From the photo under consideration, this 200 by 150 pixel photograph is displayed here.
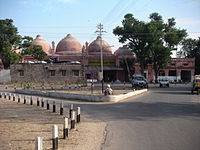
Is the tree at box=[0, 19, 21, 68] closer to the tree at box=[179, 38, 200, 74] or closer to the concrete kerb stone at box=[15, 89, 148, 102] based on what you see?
the concrete kerb stone at box=[15, 89, 148, 102]

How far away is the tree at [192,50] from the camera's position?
2854 inches

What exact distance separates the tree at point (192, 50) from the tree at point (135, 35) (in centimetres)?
1788

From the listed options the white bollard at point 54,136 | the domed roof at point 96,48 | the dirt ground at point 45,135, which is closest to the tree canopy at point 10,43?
the domed roof at point 96,48

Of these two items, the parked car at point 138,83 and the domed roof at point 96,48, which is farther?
the domed roof at point 96,48

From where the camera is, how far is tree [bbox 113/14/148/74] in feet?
194

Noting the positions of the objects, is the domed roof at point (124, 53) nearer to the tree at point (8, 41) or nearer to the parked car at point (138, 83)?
the tree at point (8, 41)

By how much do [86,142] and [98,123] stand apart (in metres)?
3.57

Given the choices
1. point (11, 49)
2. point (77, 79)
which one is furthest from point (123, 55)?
point (11, 49)

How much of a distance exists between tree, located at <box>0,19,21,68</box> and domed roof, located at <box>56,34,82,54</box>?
51.7 feet

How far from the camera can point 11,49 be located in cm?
5525

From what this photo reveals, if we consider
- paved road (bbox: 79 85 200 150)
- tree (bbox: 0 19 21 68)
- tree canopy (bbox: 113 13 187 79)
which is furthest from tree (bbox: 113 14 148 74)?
paved road (bbox: 79 85 200 150)

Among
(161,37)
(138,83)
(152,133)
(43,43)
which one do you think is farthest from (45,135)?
(43,43)

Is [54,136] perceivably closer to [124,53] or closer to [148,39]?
[148,39]

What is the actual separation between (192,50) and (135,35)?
86.8 ft
